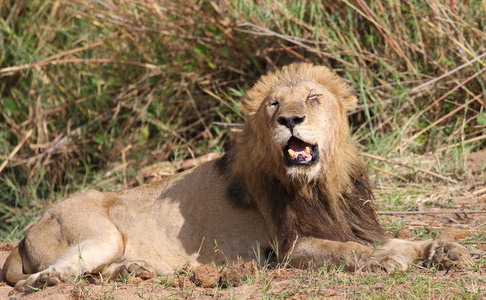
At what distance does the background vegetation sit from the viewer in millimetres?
6188

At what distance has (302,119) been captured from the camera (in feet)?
12.0

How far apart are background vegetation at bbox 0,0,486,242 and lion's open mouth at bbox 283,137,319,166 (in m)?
2.16

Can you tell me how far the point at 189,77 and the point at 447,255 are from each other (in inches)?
168

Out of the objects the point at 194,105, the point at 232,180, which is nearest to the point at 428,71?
the point at 194,105

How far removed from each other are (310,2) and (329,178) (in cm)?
305

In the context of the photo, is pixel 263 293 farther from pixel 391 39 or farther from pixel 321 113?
pixel 391 39

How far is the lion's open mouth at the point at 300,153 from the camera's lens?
370cm

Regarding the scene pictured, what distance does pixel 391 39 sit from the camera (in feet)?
20.6

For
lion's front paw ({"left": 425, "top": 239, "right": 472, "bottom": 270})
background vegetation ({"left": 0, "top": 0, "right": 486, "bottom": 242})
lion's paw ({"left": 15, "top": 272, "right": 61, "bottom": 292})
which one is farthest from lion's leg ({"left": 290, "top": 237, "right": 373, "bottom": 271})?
background vegetation ({"left": 0, "top": 0, "right": 486, "bottom": 242})

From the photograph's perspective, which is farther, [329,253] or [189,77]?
[189,77]

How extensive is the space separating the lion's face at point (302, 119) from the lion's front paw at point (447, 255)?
31.4 inches

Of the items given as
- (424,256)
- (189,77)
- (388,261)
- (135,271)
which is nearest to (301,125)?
(388,261)

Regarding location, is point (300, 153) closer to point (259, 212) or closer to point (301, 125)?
point (301, 125)

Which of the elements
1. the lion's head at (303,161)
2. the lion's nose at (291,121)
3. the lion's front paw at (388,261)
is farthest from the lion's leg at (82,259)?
the lion's front paw at (388,261)
